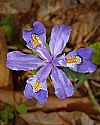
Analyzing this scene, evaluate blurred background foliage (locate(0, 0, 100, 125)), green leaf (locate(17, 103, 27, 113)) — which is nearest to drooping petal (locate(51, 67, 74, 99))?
blurred background foliage (locate(0, 0, 100, 125))

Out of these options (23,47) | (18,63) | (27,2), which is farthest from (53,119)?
(27,2)

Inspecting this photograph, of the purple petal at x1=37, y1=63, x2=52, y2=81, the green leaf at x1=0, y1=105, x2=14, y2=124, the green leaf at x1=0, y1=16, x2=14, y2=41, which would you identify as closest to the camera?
the purple petal at x1=37, y1=63, x2=52, y2=81

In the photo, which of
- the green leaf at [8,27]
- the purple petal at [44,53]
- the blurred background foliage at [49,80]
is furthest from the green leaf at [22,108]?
the purple petal at [44,53]

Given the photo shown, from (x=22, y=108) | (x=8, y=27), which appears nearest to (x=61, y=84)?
(x=22, y=108)

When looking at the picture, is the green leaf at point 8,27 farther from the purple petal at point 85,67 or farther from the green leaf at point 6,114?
the purple petal at point 85,67

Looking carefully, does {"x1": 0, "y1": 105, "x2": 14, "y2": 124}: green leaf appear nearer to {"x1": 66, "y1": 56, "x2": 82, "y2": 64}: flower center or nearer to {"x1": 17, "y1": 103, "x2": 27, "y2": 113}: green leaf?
{"x1": 17, "y1": 103, "x2": 27, "y2": 113}: green leaf

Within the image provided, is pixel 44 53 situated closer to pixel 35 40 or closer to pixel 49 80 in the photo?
pixel 35 40
